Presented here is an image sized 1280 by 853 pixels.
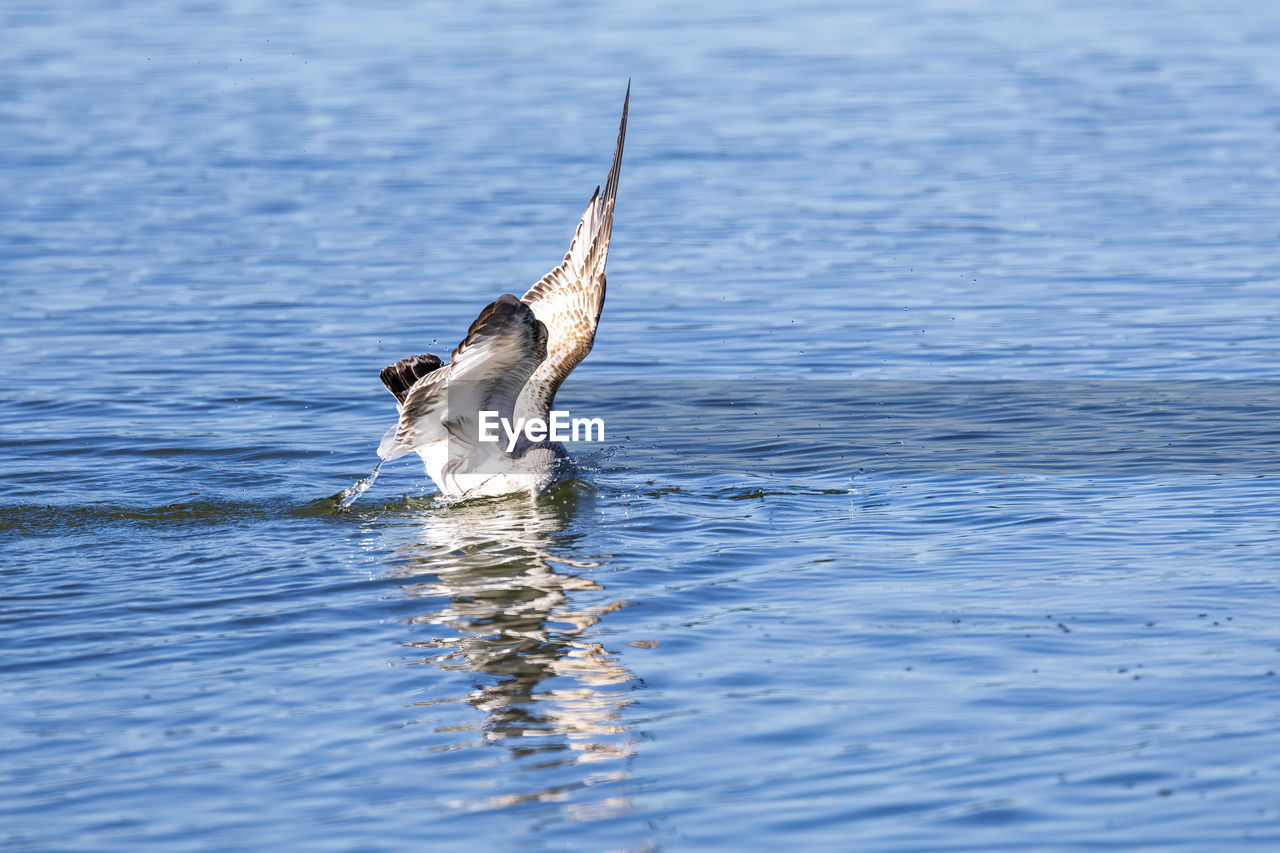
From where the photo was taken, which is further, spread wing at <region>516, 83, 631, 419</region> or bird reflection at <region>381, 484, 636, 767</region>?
spread wing at <region>516, 83, 631, 419</region>

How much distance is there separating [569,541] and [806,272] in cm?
850

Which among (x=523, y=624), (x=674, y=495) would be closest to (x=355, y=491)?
(x=674, y=495)

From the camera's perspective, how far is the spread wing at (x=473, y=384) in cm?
836

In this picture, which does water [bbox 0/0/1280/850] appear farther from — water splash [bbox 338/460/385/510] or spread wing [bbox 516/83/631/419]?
spread wing [bbox 516/83/631/419]

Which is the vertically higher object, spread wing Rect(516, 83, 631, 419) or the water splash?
spread wing Rect(516, 83, 631, 419)

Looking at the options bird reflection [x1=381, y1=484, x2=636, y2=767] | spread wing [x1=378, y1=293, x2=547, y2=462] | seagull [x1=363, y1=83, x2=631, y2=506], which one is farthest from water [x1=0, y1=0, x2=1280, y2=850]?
spread wing [x1=378, y1=293, x2=547, y2=462]

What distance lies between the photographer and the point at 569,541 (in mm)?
10117

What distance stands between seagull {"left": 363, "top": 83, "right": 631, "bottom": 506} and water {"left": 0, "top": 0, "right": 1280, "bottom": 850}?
25 cm

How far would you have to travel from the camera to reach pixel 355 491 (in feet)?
36.4

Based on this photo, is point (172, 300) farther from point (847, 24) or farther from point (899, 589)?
point (847, 24)

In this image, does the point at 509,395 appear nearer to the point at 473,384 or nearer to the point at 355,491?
the point at 473,384

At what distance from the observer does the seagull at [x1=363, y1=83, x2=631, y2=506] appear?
30.8 feet

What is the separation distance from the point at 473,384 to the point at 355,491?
1.91 m

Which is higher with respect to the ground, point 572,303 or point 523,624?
point 572,303
